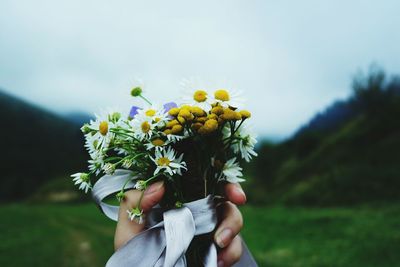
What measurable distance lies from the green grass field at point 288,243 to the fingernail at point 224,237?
5.97 meters

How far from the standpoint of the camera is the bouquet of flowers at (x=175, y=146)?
6.52 ft

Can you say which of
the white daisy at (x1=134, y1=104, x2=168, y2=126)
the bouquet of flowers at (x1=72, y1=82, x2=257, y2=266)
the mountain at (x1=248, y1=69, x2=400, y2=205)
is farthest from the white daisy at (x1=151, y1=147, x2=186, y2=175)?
the mountain at (x1=248, y1=69, x2=400, y2=205)

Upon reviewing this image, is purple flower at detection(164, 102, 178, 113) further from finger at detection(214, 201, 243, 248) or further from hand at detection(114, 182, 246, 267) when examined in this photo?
finger at detection(214, 201, 243, 248)

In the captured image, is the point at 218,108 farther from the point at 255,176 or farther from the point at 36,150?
the point at 36,150

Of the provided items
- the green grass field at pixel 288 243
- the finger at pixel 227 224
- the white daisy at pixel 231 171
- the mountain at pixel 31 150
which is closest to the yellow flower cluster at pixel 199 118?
the white daisy at pixel 231 171

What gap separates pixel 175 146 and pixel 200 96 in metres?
0.25

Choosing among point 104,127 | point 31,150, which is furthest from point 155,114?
point 31,150

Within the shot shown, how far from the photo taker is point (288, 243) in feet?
36.6

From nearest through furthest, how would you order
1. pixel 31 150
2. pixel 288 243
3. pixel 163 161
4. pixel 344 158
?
pixel 163 161, pixel 288 243, pixel 344 158, pixel 31 150

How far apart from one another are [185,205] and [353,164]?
2293 cm

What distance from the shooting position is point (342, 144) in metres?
30.0

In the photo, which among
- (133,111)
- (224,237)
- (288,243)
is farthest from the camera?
(288,243)

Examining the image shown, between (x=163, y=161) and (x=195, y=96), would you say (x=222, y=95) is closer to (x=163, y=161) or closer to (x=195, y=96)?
(x=195, y=96)

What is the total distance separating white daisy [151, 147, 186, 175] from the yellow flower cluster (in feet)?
0.30
